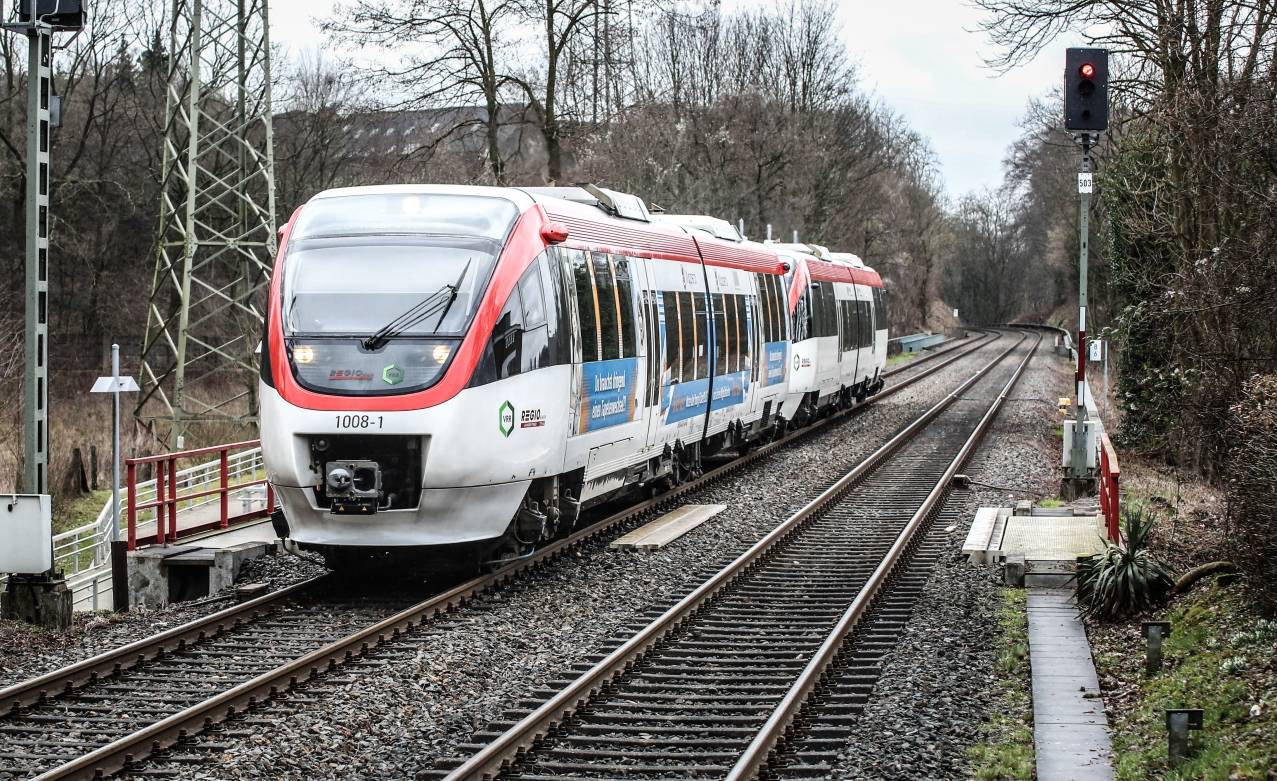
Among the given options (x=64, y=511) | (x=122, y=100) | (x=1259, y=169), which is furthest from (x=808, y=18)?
(x=1259, y=169)

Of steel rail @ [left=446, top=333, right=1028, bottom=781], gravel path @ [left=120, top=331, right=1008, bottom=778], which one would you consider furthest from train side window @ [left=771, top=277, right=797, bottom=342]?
gravel path @ [left=120, top=331, right=1008, bottom=778]

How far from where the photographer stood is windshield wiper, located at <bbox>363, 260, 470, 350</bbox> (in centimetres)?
1195

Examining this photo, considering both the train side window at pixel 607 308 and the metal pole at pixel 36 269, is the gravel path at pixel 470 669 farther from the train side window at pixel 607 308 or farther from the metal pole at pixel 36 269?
the metal pole at pixel 36 269

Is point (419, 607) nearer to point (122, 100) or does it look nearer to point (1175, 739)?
point (1175, 739)

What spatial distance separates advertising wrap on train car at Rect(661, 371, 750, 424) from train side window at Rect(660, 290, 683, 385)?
6.2 inches

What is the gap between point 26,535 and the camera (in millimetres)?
12266

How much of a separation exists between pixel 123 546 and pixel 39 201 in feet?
10.3

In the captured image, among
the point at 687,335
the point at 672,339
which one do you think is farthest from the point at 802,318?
the point at 672,339

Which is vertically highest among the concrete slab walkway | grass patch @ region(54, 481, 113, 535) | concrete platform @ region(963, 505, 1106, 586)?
concrete platform @ region(963, 505, 1106, 586)

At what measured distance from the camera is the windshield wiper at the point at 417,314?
11953 millimetres

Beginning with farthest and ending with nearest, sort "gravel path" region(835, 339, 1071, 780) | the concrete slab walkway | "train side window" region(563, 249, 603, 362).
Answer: "train side window" region(563, 249, 603, 362)
"gravel path" region(835, 339, 1071, 780)
the concrete slab walkway

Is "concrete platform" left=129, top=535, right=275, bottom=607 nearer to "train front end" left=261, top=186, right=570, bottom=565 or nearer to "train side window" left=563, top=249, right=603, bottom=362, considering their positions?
"train front end" left=261, top=186, right=570, bottom=565

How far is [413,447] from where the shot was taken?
11.9m

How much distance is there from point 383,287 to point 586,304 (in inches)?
112
